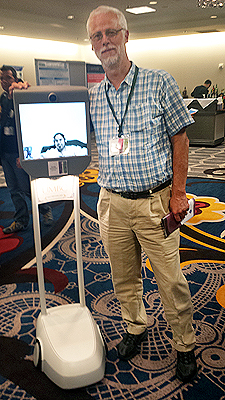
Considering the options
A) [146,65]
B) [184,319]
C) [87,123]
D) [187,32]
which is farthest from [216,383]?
[146,65]

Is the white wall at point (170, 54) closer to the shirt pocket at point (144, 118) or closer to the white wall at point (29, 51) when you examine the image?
the white wall at point (29, 51)

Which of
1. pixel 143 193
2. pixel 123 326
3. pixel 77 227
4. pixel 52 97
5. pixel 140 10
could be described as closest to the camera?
pixel 52 97

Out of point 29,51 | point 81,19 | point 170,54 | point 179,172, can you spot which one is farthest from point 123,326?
point 170,54

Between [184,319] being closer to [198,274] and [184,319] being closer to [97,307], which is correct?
[97,307]

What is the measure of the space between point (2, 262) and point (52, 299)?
2.51ft

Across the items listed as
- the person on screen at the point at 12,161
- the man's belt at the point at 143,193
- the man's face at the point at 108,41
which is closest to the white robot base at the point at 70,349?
the man's belt at the point at 143,193

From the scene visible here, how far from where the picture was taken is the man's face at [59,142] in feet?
4.90

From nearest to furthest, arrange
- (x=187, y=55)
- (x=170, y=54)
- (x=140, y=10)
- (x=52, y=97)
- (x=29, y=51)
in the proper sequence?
(x=52, y=97), (x=140, y=10), (x=29, y=51), (x=187, y=55), (x=170, y=54)

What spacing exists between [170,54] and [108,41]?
12.0 meters

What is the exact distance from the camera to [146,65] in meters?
13.0

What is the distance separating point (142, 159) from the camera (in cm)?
150

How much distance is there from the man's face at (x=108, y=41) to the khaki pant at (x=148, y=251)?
0.59m

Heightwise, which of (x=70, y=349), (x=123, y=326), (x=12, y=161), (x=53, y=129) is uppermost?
(x=53, y=129)

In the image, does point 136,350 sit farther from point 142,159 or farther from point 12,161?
point 12,161
